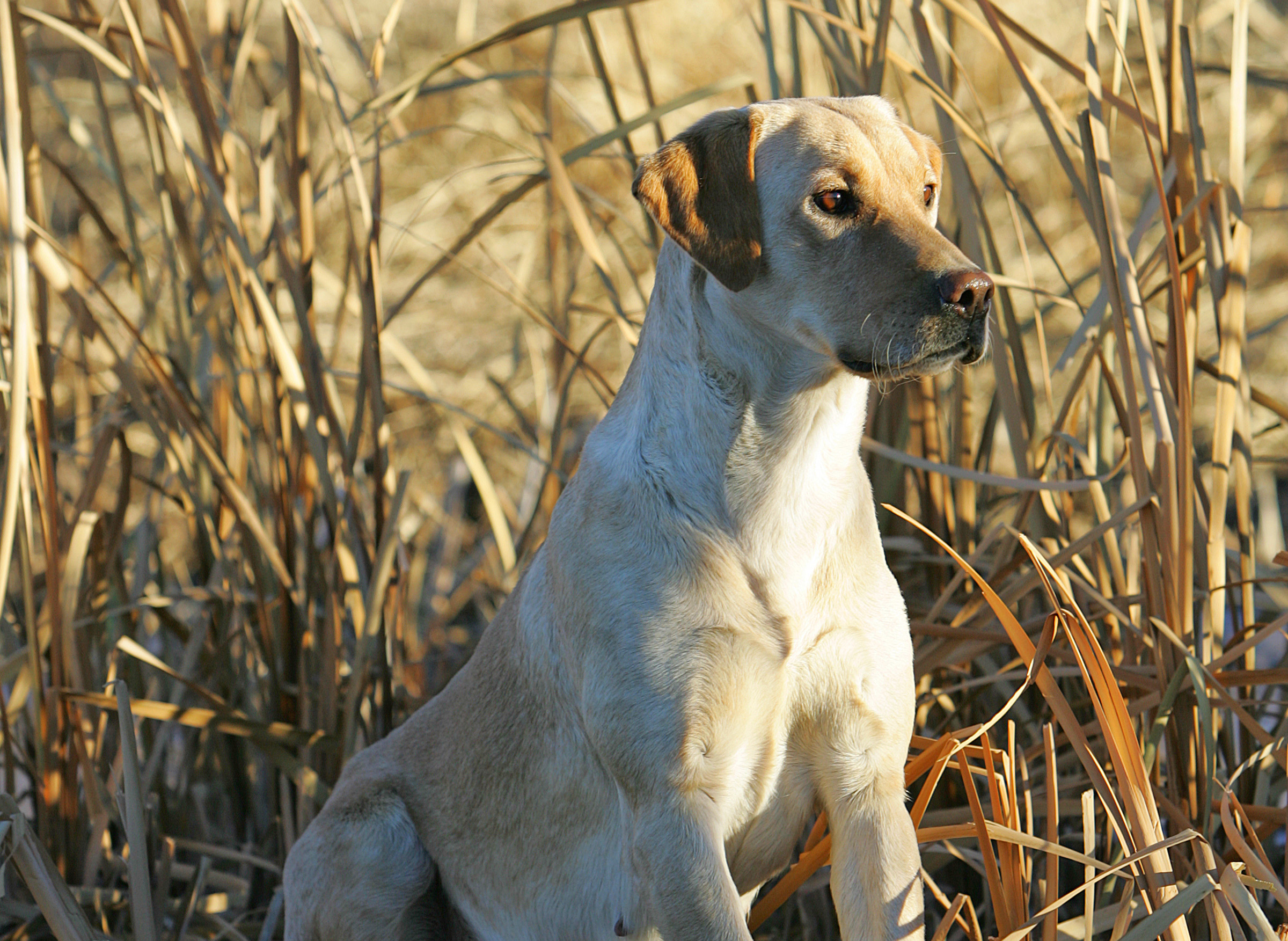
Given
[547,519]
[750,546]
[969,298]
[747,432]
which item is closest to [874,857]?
[750,546]

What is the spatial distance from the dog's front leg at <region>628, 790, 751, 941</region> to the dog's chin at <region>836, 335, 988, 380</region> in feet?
1.85

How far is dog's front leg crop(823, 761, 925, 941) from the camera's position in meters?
1.59

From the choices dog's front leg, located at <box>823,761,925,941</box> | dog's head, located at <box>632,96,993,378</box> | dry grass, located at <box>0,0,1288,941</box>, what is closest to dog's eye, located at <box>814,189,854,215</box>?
dog's head, located at <box>632,96,993,378</box>

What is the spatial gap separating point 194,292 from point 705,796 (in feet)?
5.41

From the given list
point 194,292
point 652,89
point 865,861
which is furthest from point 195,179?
point 865,861

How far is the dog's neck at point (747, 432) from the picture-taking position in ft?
5.35

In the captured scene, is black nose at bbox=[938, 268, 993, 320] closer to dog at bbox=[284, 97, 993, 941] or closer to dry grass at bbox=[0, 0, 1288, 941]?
dog at bbox=[284, 97, 993, 941]

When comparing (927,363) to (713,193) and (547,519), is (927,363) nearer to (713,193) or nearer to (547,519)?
(713,193)

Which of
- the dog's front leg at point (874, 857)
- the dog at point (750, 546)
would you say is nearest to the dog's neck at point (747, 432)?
the dog at point (750, 546)

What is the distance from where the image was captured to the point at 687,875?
5.02ft

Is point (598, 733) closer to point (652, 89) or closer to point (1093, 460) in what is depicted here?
point (1093, 460)

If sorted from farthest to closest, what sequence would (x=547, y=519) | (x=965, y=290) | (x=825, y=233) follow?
(x=547, y=519) → (x=825, y=233) → (x=965, y=290)

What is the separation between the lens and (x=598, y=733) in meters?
1.61

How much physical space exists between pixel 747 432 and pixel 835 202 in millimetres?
314
